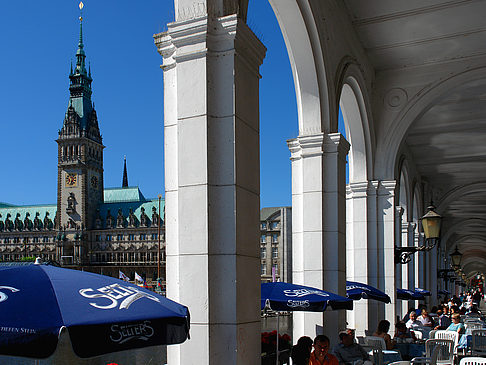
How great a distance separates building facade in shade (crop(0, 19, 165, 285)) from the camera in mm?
114312

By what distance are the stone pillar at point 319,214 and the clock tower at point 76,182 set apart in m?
111

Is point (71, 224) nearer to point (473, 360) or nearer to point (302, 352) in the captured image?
point (302, 352)

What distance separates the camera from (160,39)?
5051 mm

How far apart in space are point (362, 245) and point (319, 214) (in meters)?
4.08

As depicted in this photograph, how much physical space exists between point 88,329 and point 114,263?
380 feet

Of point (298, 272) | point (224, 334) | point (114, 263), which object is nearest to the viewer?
point (224, 334)

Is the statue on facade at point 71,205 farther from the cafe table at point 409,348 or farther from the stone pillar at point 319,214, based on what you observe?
the stone pillar at point 319,214

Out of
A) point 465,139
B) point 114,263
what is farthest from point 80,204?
point 465,139

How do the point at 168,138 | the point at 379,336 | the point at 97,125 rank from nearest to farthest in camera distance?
the point at 168,138
the point at 379,336
the point at 97,125

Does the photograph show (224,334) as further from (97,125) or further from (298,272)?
(97,125)

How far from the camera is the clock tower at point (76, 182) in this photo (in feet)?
377

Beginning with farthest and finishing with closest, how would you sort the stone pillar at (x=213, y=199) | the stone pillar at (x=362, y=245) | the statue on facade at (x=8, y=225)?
the statue on facade at (x=8, y=225) → the stone pillar at (x=362, y=245) → the stone pillar at (x=213, y=199)

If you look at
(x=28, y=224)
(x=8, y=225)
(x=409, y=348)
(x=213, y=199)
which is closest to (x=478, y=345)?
(x=409, y=348)

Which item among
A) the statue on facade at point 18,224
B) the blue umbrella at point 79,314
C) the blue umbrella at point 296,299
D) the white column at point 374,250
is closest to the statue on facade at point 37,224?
the statue on facade at point 18,224
